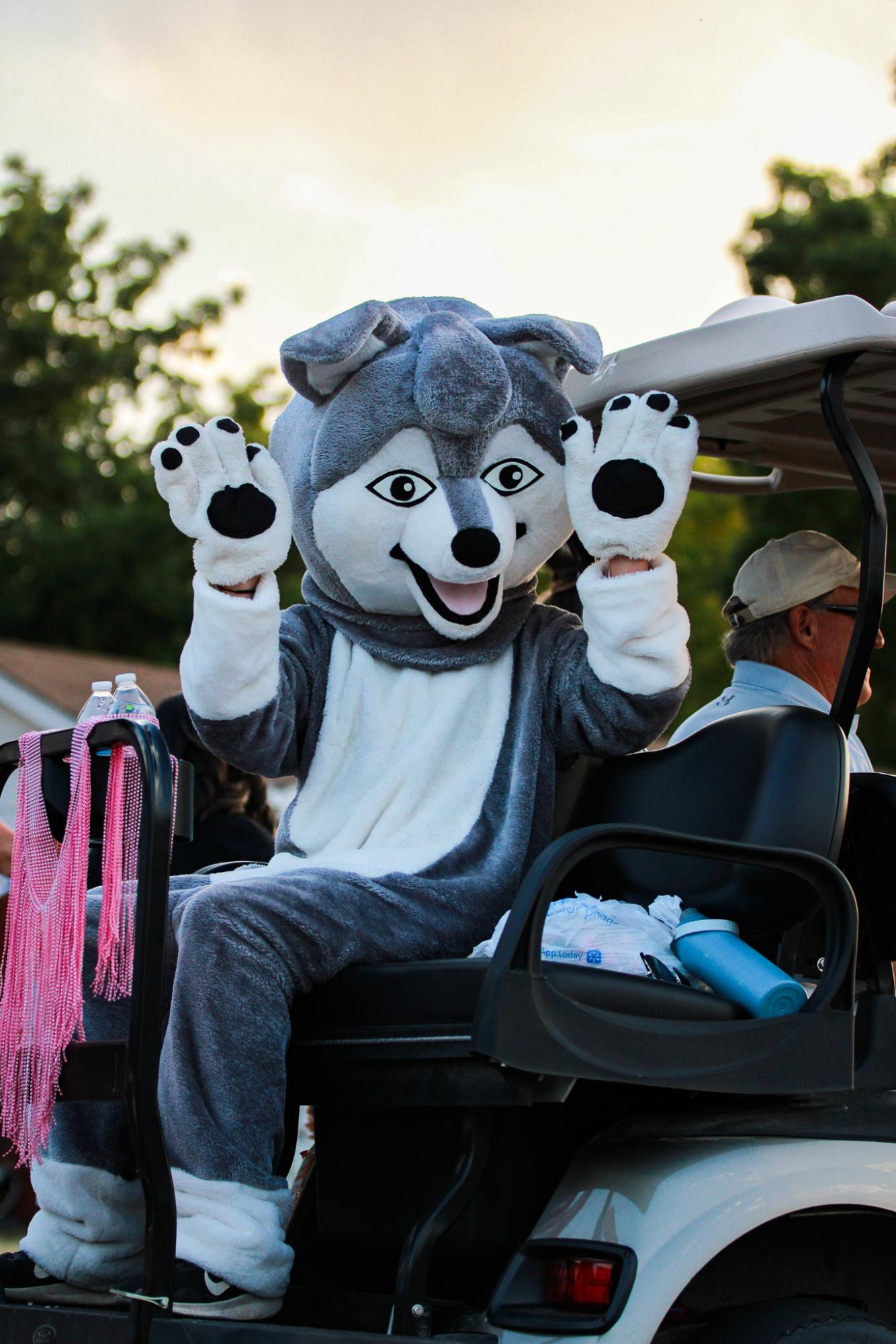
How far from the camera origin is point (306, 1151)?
10.6 ft

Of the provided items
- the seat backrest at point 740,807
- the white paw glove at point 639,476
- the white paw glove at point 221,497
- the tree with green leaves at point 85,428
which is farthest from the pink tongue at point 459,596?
the tree with green leaves at point 85,428

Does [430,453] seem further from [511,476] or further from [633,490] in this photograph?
[633,490]

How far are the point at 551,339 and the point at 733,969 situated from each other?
1.33m

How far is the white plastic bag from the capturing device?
2652 millimetres

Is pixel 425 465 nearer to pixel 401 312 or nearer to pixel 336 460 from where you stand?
pixel 336 460

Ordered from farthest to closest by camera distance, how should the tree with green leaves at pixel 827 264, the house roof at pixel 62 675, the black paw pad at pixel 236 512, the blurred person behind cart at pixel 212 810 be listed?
the house roof at pixel 62 675 → the tree with green leaves at pixel 827 264 → the blurred person behind cart at pixel 212 810 → the black paw pad at pixel 236 512

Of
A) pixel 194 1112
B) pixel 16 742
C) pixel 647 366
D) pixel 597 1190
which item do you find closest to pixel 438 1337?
pixel 597 1190

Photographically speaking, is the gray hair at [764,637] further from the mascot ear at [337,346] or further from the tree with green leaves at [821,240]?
the tree with green leaves at [821,240]

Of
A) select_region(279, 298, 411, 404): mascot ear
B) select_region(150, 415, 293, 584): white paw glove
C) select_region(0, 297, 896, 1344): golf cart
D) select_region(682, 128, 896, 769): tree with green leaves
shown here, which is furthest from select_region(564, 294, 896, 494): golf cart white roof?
select_region(682, 128, 896, 769): tree with green leaves

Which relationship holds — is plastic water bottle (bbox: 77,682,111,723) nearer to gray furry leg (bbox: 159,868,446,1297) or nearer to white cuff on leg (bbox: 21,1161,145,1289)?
gray furry leg (bbox: 159,868,446,1297)

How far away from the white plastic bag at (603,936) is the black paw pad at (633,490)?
722mm

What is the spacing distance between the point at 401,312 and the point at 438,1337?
200cm

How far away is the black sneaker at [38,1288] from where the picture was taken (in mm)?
2590

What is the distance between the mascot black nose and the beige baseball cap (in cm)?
129
